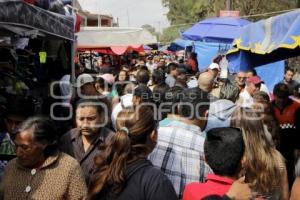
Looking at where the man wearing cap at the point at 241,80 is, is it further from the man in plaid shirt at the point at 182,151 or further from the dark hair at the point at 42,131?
the dark hair at the point at 42,131

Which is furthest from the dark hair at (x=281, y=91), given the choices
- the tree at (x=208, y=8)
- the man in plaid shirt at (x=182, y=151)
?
the tree at (x=208, y=8)

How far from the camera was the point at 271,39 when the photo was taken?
5.40 m

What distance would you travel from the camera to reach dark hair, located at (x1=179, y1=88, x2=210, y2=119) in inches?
148

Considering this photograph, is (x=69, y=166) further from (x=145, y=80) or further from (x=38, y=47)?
(x=38, y=47)

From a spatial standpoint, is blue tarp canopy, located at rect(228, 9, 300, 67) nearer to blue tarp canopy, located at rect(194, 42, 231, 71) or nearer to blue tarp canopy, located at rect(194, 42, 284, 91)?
blue tarp canopy, located at rect(194, 42, 284, 91)

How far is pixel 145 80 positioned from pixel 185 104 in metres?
3.44

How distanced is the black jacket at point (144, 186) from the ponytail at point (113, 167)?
1.4 inches

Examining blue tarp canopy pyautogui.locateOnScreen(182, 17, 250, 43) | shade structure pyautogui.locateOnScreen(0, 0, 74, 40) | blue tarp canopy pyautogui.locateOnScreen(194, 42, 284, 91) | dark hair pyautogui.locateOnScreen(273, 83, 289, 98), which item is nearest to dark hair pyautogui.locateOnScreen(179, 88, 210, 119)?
shade structure pyautogui.locateOnScreen(0, 0, 74, 40)

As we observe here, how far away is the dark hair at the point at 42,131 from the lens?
3064 millimetres

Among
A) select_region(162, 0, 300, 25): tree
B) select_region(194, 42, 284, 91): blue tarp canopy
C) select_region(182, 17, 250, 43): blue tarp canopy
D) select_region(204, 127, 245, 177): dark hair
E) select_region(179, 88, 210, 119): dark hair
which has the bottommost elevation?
select_region(204, 127, 245, 177): dark hair

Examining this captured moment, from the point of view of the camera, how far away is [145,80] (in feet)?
23.9

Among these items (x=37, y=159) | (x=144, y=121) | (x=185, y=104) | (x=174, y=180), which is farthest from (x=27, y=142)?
(x=185, y=104)

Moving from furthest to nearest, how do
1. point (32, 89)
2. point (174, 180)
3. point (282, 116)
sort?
point (32, 89) → point (282, 116) → point (174, 180)

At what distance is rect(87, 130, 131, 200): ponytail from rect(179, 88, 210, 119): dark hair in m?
1.04
